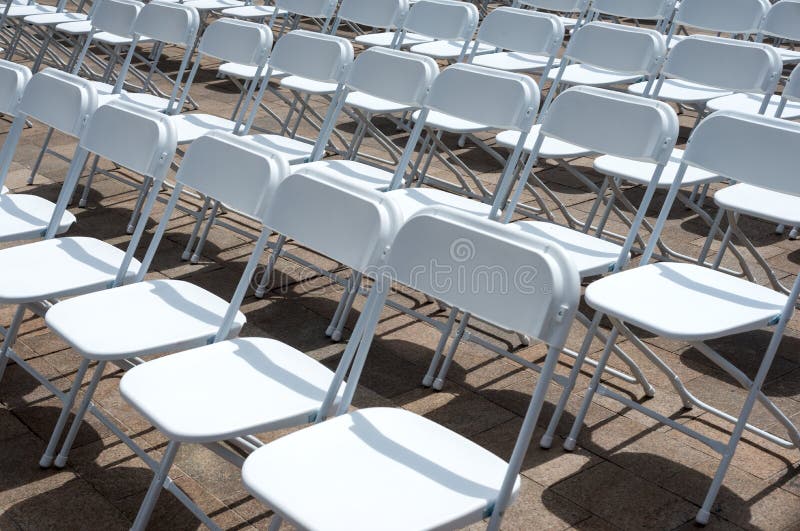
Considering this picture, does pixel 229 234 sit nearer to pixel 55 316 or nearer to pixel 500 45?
pixel 500 45

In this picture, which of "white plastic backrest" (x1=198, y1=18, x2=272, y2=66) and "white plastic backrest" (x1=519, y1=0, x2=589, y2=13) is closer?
"white plastic backrest" (x1=198, y1=18, x2=272, y2=66)

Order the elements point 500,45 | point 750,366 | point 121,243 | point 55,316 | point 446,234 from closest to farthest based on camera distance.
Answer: point 446,234
point 55,316
point 750,366
point 121,243
point 500,45

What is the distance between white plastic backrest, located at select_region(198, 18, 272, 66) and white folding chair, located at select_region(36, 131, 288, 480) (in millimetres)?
1713

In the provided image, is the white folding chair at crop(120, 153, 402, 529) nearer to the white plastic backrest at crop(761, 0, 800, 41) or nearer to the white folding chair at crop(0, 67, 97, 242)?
the white folding chair at crop(0, 67, 97, 242)

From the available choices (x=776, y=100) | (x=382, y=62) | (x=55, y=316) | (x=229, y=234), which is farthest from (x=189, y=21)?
(x=776, y=100)

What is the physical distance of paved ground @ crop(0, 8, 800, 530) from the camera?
2.88 m

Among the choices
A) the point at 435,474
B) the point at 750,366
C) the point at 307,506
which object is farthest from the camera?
the point at 750,366

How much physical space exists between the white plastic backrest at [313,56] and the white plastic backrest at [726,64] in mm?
1449

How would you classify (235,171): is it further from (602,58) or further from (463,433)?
(602,58)

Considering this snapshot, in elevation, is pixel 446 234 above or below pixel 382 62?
below

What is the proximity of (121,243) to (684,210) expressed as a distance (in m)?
3.01

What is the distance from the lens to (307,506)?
203cm

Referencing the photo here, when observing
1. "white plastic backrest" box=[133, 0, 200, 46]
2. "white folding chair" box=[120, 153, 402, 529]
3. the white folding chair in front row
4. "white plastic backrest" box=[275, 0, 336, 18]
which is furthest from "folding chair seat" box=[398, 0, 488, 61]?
the white folding chair in front row

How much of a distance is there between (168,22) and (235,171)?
251 centimetres
